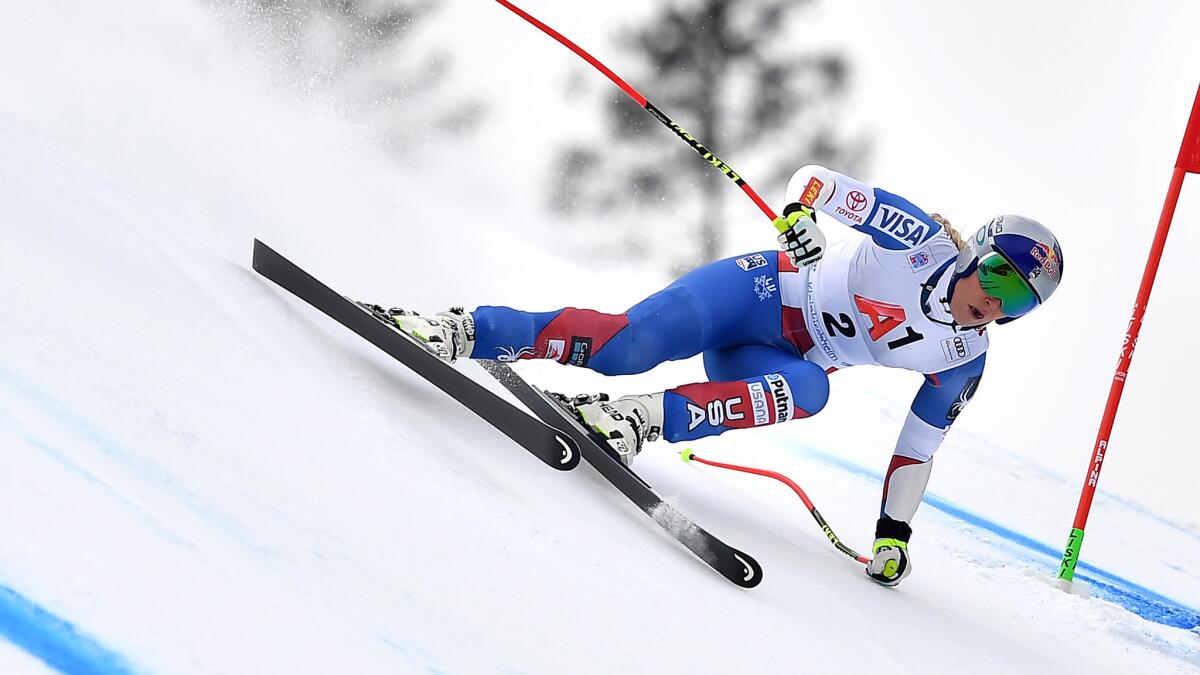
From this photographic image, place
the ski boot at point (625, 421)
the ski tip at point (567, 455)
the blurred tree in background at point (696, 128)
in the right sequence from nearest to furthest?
the ski tip at point (567, 455) < the ski boot at point (625, 421) < the blurred tree in background at point (696, 128)

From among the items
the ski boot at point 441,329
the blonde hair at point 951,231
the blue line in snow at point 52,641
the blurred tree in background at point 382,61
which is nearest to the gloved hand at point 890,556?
the blonde hair at point 951,231

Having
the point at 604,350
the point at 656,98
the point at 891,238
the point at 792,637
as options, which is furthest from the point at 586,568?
the point at 656,98

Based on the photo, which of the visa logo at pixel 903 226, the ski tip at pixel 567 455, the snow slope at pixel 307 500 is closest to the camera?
the snow slope at pixel 307 500

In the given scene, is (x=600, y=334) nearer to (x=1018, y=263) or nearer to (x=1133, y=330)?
(x=1018, y=263)

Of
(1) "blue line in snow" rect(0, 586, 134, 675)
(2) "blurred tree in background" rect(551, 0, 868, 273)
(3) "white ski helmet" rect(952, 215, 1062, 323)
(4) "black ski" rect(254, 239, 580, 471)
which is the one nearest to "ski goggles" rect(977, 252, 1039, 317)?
(3) "white ski helmet" rect(952, 215, 1062, 323)

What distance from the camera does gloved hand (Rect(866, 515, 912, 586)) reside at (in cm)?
221

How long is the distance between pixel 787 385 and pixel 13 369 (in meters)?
1.27

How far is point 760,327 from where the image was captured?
2.20 m

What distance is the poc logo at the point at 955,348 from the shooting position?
2.08 m

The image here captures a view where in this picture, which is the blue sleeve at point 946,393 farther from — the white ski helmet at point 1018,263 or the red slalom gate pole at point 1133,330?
the red slalom gate pole at point 1133,330

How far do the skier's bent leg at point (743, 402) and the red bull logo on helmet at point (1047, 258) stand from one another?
441 mm

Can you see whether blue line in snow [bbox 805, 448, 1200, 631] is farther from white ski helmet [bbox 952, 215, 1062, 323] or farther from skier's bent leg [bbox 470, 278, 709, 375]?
skier's bent leg [bbox 470, 278, 709, 375]

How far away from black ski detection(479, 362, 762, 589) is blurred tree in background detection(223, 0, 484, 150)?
4760 millimetres

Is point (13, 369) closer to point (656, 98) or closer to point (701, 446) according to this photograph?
point (701, 446)
